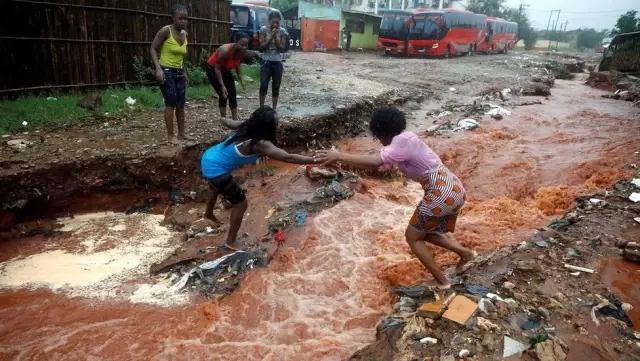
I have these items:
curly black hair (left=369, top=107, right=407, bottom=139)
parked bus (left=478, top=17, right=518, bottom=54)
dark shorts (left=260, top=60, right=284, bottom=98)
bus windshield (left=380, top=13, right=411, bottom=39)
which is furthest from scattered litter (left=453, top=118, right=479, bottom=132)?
parked bus (left=478, top=17, right=518, bottom=54)

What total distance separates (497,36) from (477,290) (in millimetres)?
32803

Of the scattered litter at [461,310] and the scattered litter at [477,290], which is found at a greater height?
the scattered litter at [461,310]

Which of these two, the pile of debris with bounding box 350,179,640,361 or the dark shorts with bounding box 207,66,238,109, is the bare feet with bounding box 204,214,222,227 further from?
the dark shorts with bounding box 207,66,238,109

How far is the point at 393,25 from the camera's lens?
81.4ft

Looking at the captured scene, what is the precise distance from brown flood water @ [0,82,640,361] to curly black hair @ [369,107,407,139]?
1588 millimetres

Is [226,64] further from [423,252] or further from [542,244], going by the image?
→ [542,244]

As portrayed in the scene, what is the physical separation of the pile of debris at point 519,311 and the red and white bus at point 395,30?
22.9m

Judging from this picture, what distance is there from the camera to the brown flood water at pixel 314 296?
11.1 ft

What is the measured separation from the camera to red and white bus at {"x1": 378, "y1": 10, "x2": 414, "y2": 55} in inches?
966

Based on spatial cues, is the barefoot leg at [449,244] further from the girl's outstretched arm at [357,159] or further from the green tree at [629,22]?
the green tree at [629,22]

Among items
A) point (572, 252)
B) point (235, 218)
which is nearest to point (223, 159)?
point (235, 218)

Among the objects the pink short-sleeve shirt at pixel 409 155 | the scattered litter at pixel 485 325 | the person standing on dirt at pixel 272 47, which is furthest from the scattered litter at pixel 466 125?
the scattered litter at pixel 485 325

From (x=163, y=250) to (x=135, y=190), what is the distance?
48.1 inches

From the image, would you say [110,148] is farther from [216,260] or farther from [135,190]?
[216,260]
